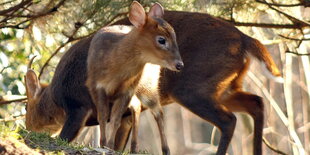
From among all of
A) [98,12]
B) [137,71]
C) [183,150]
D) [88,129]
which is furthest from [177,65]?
[183,150]

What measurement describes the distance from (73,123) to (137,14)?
154 cm

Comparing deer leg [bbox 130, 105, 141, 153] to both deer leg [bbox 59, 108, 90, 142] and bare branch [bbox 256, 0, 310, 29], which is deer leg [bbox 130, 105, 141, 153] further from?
bare branch [bbox 256, 0, 310, 29]

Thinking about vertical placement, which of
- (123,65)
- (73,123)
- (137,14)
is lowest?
(73,123)

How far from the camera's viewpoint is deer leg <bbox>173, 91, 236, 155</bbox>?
23.1 feet

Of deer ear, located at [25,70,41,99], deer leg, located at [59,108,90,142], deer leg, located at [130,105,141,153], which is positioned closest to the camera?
deer leg, located at [130,105,141,153]

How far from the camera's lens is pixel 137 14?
21.5 feet

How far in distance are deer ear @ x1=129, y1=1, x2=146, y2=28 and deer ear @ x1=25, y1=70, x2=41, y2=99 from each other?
6.89ft

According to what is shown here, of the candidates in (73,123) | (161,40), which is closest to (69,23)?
(73,123)

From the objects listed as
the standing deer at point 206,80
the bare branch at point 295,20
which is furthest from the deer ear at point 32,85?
the bare branch at point 295,20

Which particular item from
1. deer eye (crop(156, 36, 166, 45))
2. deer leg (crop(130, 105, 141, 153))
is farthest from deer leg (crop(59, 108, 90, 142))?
deer eye (crop(156, 36, 166, 45))

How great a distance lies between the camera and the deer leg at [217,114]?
23.1 ft

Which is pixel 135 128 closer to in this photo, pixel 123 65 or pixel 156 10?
pixel 123 65

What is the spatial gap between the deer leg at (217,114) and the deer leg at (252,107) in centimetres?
33

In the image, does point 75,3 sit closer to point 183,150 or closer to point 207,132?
point 183,150
